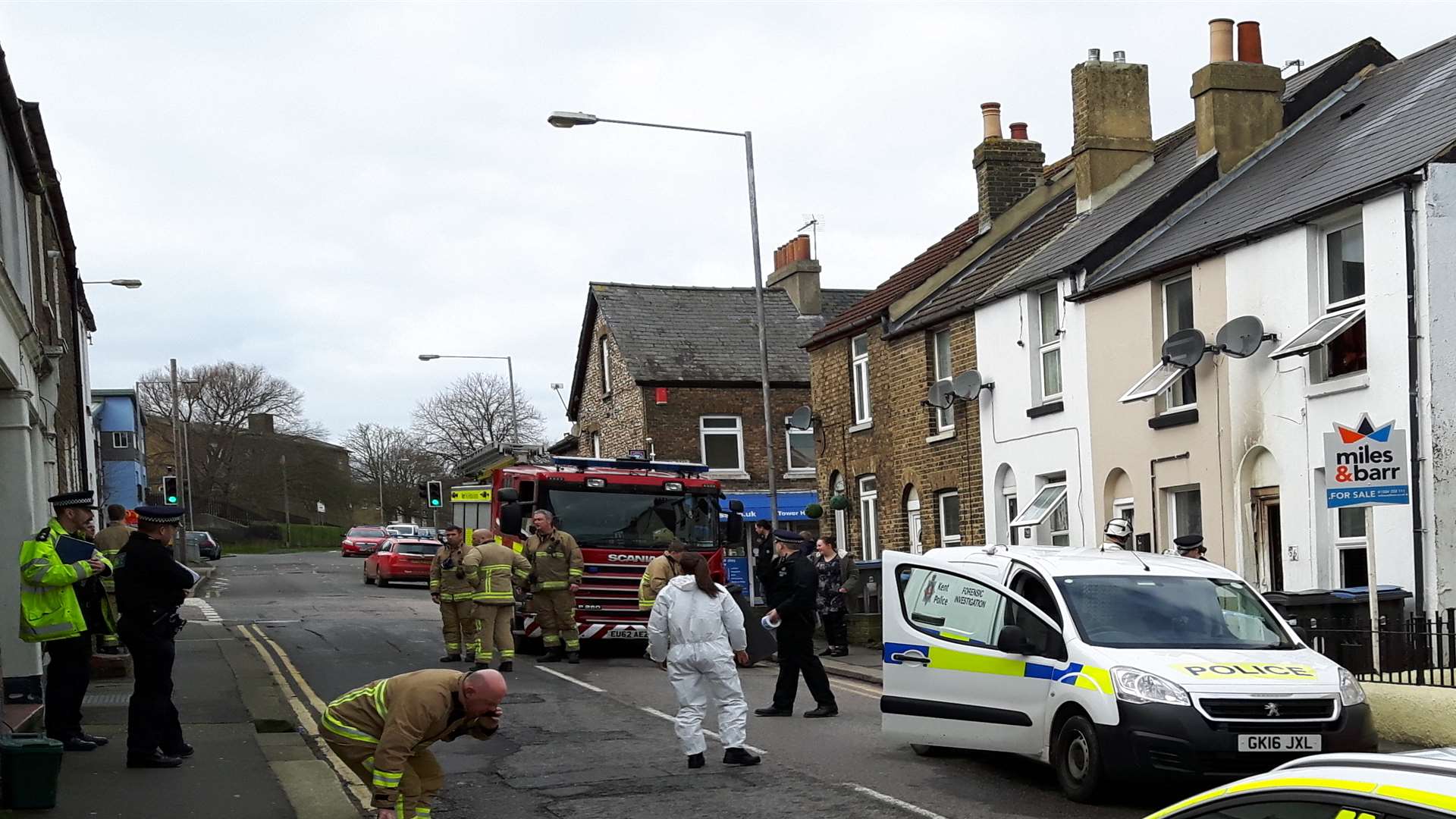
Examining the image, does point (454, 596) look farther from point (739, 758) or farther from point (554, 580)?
point (739, 758)

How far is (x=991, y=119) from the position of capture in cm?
2780

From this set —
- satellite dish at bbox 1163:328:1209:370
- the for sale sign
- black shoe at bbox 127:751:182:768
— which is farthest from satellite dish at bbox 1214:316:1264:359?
black shoe at bbox 127:751:182:768

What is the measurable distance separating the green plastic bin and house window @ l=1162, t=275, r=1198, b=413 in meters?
14.0

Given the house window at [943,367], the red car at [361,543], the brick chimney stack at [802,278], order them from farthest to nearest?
the red car at [361,543]
the brick chimney stack at [802,278]
the house window at [943,367]

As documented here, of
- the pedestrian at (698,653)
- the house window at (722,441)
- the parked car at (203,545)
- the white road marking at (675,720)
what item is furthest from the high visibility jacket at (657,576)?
the parked car at (203,545)

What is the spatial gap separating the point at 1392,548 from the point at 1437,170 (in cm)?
389

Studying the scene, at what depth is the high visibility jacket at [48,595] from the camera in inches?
415

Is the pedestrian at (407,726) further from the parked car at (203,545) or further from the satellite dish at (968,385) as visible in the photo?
the parked car at (203,545)

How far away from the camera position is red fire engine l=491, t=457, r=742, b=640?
19844mm

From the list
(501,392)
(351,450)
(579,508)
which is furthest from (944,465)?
(351,450)

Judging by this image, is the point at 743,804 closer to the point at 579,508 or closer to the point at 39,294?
the point at 579,508

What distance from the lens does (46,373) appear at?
18.1m

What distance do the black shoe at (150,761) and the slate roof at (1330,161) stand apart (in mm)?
12763

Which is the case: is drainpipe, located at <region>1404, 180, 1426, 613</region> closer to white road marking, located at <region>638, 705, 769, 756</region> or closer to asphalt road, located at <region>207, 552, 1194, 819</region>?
asphalt road, located at <region>207, 552, 1194, 819</region>
